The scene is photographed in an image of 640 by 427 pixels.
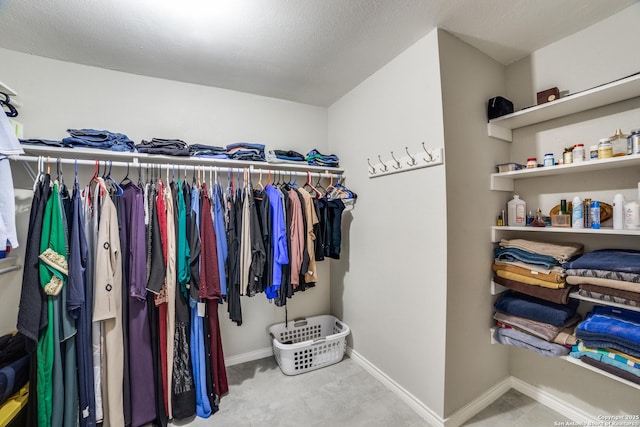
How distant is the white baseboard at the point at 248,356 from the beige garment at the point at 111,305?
865 mm

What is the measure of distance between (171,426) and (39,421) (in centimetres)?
67

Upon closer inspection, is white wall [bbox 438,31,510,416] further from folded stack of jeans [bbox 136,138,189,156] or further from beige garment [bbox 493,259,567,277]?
folded stack of jeans [bbox 136,138,189,156]

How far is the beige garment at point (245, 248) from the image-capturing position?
188 cm

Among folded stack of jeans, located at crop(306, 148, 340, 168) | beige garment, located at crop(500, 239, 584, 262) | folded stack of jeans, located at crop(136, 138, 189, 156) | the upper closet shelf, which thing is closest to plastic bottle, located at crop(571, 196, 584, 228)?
beige garment, located at crop(500, 239, 584, 262)

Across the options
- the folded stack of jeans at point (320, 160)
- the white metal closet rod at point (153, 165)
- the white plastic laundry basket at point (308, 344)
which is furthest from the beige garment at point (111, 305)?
the folded stack of jeans at point (320, 160)

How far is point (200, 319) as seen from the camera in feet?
5.96

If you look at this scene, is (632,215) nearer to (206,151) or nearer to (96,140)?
(206,151)

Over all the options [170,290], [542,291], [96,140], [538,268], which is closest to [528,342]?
[542,291]

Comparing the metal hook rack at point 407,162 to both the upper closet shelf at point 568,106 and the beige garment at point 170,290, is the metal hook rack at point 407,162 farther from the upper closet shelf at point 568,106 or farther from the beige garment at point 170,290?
the beige garment at point 170,290

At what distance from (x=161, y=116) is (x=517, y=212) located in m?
2.83

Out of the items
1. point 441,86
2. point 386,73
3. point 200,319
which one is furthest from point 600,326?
point 200,319

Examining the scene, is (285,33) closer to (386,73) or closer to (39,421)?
(386,73)

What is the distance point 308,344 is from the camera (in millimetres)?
2172

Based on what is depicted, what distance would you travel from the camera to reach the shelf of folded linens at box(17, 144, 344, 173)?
1662 millimetres
